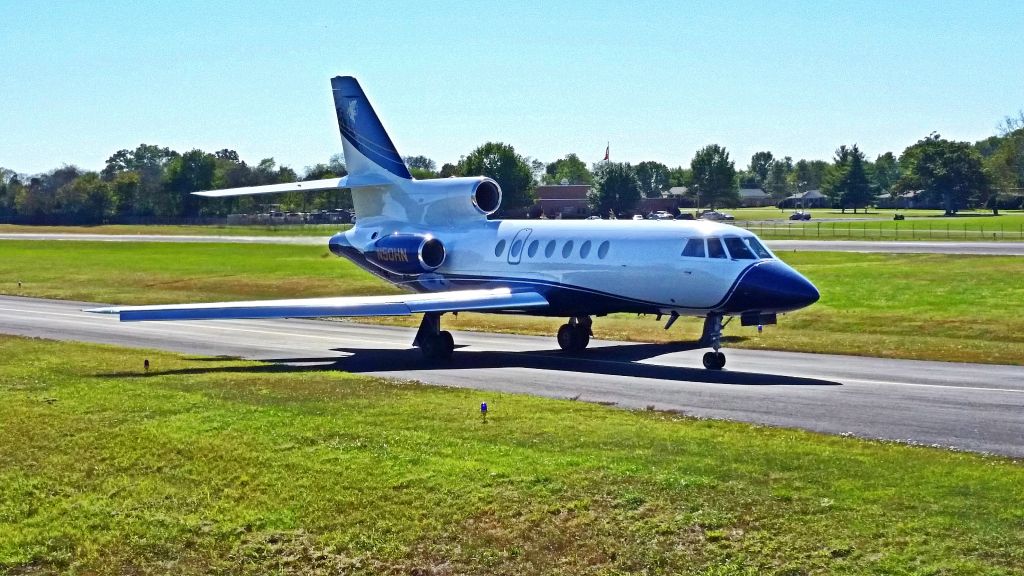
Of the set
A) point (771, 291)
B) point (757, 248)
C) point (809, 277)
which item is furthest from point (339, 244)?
point (809, 277)

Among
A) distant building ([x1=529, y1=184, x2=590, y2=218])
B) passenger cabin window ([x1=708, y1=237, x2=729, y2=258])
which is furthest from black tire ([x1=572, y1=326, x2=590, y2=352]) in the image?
distant building ([x1=529, y1=184, x2=590, y2=218])

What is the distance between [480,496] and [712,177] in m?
158

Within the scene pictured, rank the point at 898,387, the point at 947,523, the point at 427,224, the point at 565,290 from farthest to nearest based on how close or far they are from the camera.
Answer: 1. the point at 427,224
2. the point at 565,290
3. the point at 898,387
4. the point at 947,523

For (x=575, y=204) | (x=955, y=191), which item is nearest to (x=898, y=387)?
(x=575, y=204)

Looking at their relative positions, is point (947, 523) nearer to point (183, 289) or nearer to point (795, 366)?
point (795, 366)

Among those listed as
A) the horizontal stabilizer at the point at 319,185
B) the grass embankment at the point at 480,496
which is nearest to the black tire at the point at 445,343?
the horizontal stabilizer at the point at 319,185

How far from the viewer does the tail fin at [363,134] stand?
124 feet

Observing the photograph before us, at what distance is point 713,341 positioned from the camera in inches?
1117

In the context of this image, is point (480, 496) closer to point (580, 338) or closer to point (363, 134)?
point (580, 338)

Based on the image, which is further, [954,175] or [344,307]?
[954,175]

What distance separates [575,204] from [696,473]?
138574mm

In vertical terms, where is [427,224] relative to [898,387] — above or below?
above

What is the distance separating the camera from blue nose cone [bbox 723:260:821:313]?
26.7 meters

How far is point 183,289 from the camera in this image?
198 feet
